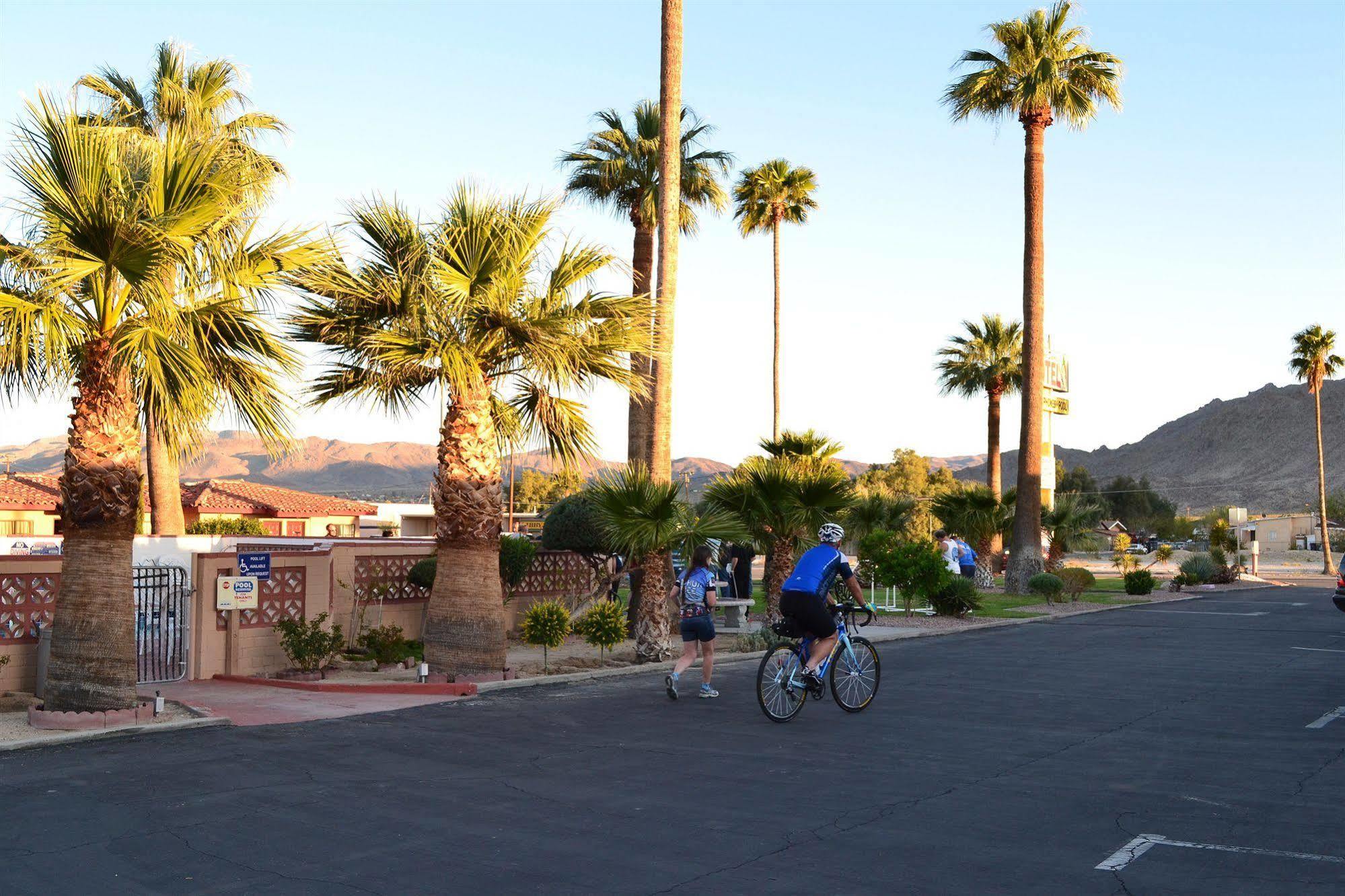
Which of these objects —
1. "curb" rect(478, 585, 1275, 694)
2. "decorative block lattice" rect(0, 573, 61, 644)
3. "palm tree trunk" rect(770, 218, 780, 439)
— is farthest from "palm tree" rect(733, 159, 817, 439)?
"decorative block lattice" rect(0, 573, 61, 644)

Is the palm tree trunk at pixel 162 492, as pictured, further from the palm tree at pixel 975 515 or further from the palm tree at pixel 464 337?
the palm tree at pixel 975 515

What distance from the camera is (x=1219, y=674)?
54.6 ft

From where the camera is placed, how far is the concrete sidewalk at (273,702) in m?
12.7

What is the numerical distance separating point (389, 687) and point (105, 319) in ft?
Answer: 17.8

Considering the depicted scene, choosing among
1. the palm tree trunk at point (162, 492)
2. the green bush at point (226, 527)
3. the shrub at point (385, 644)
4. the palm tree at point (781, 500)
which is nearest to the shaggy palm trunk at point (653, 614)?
the palm tree at point (781, 500)

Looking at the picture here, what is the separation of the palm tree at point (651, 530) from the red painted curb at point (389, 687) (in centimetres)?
368

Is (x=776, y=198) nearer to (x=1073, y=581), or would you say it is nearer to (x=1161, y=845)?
(x=1073, y=581)

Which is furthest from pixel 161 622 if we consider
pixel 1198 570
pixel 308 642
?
pixel 1198 570

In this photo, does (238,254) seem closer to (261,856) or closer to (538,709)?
(538,709)

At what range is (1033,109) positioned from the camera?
37.4 m

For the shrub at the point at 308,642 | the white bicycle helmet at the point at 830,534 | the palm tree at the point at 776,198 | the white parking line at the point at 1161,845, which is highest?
the palm tree at the point at 776,198

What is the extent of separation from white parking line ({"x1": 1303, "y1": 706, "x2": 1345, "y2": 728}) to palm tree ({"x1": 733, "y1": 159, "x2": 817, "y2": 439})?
32.8 m

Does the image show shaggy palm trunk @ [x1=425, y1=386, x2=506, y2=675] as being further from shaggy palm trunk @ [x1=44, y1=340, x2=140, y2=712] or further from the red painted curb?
shaggy palm trunk @ [x1=44, y1=340, x2=140, y2=712]

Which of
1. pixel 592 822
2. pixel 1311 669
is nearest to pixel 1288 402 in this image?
pixel 1311 669
